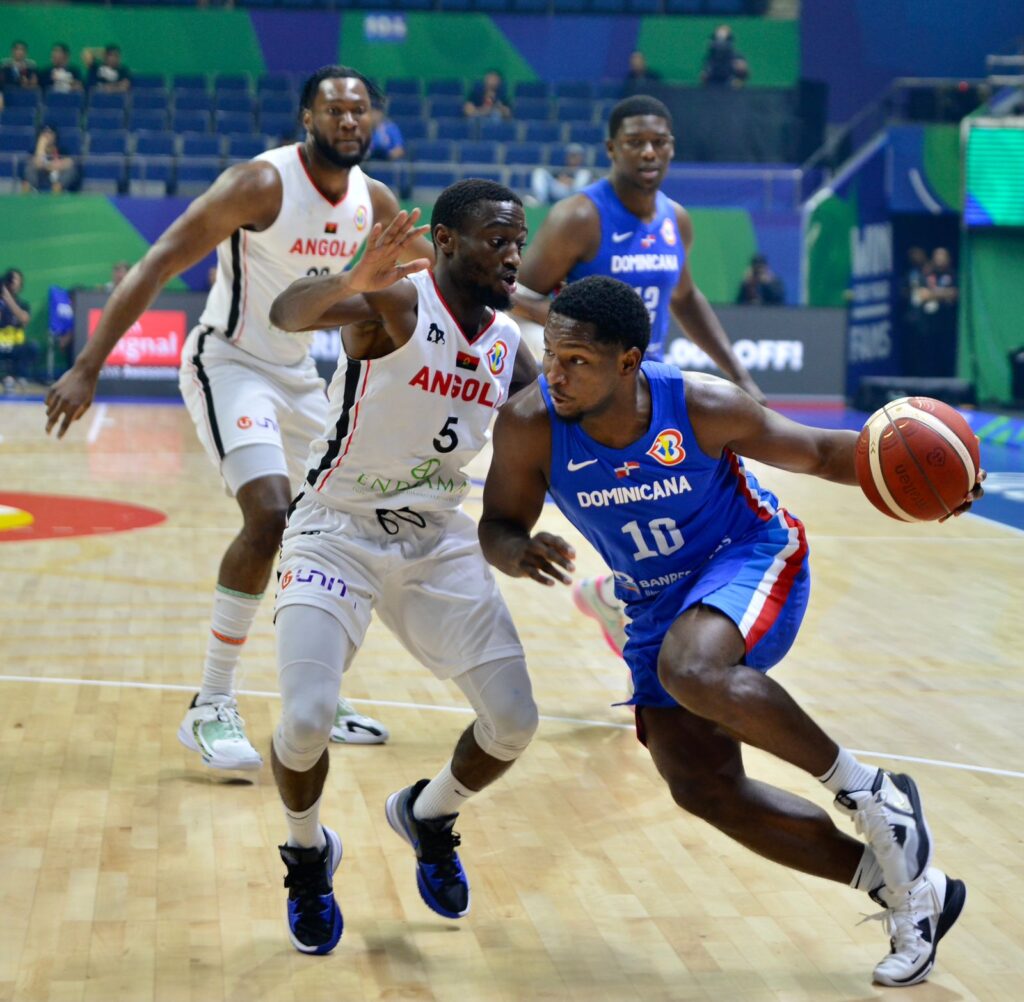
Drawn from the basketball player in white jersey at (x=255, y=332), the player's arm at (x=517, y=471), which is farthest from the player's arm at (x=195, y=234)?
the player's arm at (x=517, y=471)

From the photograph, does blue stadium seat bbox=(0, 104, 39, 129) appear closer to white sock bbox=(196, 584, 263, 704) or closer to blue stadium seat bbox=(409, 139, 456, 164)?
blue stadium seat bbox=(409, 139, 456, 164)

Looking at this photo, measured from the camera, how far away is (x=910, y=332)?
2002 centimetres

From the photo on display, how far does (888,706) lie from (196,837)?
2760 mm

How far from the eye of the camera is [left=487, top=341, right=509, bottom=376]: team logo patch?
3.95 meters

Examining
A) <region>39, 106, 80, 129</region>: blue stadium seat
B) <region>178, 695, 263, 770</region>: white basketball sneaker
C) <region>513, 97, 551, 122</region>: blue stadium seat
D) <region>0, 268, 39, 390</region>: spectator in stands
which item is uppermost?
<region>39, 106, 80, 129</region>: blue stadium seat

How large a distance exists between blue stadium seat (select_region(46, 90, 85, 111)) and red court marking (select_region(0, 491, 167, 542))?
1184 cm

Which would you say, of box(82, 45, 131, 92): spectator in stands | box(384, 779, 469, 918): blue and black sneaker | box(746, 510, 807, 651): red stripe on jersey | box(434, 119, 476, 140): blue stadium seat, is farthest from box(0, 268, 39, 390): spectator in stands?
box(746, 510, 807, 651): red stripe on jersey

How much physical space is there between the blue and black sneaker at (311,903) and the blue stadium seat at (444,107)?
18842 millimetres

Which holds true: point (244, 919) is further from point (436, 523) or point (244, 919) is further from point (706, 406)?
point (706, 406)

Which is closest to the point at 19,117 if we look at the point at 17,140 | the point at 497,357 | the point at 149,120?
the point at 17,140

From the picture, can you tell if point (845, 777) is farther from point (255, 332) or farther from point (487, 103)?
point (487, 103)

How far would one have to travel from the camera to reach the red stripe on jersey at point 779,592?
3539 mm

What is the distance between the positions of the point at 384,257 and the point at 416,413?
548mm

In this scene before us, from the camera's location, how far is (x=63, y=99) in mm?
20781
